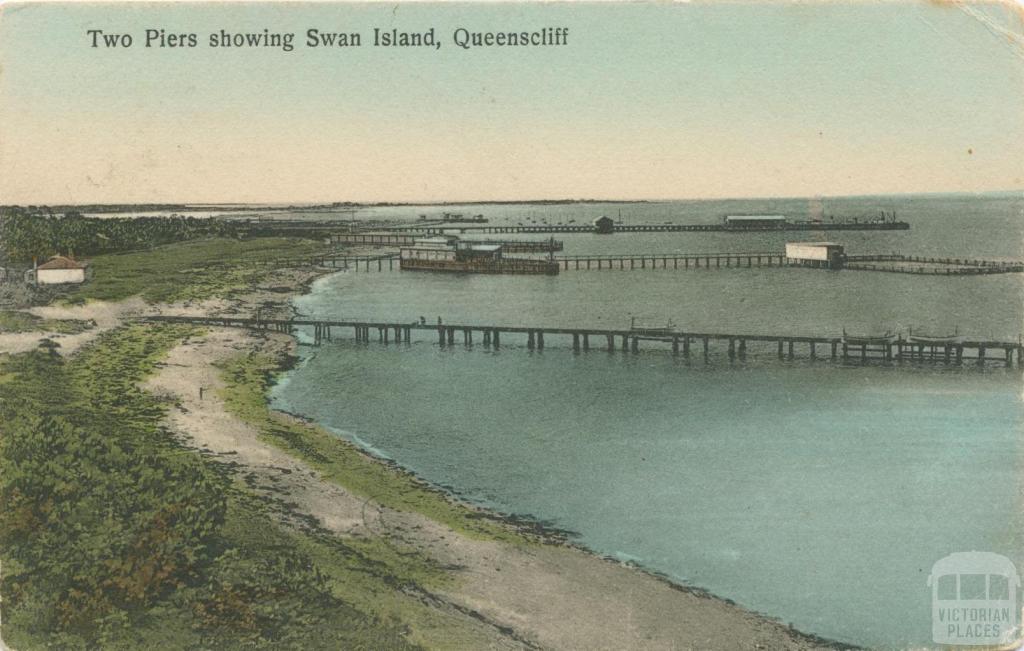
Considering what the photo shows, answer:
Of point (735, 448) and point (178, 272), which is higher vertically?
point (178, 272)

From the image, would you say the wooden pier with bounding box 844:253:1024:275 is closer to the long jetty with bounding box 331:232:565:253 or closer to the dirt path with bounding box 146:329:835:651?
the long jetty with bounding box 331:232:565:253

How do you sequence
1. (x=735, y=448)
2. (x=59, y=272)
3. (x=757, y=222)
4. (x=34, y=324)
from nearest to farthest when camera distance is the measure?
(x=735, y=448) → (x=34, y=324) → (x=59, y=272) → (x=757, y=222)

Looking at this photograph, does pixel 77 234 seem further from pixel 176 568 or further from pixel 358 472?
pixel 176 568

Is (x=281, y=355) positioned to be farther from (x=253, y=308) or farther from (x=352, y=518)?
(x=352, y=518)

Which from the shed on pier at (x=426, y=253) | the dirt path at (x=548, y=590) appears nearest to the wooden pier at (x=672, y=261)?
the shed on pier at (x=426, y=253)

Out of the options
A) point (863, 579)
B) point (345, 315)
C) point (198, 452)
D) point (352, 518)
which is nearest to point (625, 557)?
point (863, 579)

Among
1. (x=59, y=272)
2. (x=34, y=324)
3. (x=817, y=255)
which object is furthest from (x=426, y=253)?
(x=34, y=324)
